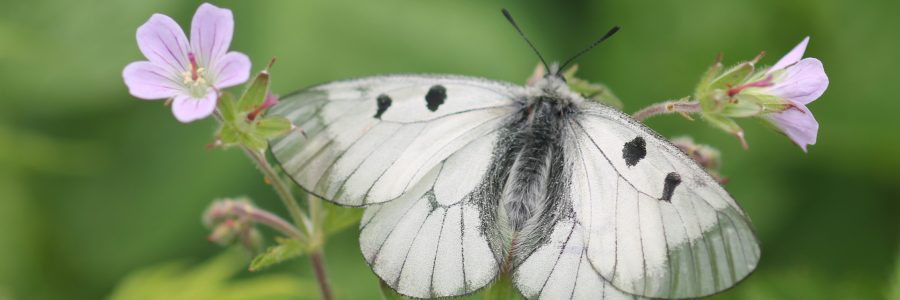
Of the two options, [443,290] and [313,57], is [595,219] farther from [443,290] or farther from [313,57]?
[313,57]

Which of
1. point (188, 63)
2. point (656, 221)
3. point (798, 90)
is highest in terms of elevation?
point (188, 63)

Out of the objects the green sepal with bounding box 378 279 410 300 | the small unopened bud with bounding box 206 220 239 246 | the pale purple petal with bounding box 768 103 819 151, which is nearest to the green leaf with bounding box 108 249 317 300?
the small unopened bud with bounding box 206 220 239 246

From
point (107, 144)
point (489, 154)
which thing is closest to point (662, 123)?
point (489, 154)

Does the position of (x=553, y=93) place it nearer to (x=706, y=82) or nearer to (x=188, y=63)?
(x=706, y=82)

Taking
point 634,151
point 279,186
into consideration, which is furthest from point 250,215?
point 634,151

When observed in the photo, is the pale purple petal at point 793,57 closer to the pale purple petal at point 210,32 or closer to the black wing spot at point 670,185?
the black wing spot at point 670,185

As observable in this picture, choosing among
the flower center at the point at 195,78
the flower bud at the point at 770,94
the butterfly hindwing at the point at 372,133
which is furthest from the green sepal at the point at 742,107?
the flower center at the point at 195,78

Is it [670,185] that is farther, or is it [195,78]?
[195,78]

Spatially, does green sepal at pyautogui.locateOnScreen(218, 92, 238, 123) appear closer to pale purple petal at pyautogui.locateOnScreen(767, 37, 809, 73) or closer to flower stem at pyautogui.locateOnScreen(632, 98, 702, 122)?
flower stem at pyautogui.locateOnScreen(632, 98, 702, 122)
